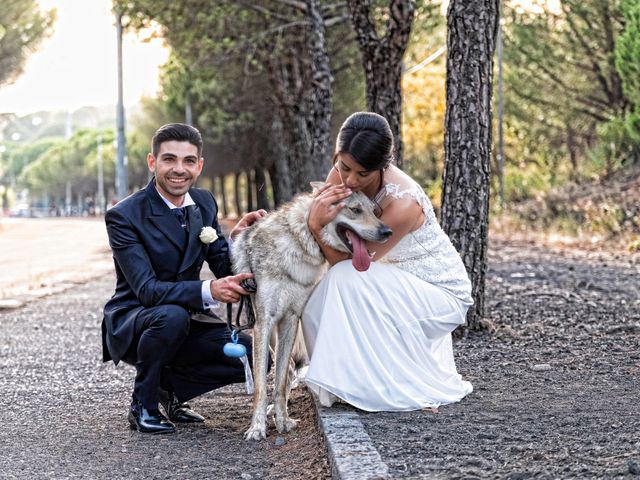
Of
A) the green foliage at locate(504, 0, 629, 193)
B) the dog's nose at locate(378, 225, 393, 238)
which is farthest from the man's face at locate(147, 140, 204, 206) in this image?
the green foliage at locate(504, 0, 629, 193)

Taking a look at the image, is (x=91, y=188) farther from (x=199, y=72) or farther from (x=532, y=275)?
(x=532, y=275)

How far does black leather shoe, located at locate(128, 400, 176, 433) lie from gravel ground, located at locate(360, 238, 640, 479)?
139 cm

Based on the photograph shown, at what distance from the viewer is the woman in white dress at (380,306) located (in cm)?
633

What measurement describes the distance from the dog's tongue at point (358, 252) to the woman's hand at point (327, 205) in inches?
6.9

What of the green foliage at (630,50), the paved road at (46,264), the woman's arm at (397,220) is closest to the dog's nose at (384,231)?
the woman's arm at (397,220)

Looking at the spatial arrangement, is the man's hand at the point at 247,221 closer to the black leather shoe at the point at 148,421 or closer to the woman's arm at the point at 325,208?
the woman's arm at the point at 325,208

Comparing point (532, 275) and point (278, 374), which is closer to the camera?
point (278, 374)

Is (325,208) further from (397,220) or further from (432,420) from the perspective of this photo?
(432,420)

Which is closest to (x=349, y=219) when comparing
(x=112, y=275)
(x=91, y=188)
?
(x=112, y=275)

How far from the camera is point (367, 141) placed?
20.5ft

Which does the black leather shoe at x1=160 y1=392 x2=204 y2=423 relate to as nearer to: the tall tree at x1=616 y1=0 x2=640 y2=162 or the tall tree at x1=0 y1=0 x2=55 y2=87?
the tall tree at x1=616 y1=0 x2=640 y2=162

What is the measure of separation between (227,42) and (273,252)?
1772 cm

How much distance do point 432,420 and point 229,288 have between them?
4.86 ft

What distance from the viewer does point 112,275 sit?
21.6 m
